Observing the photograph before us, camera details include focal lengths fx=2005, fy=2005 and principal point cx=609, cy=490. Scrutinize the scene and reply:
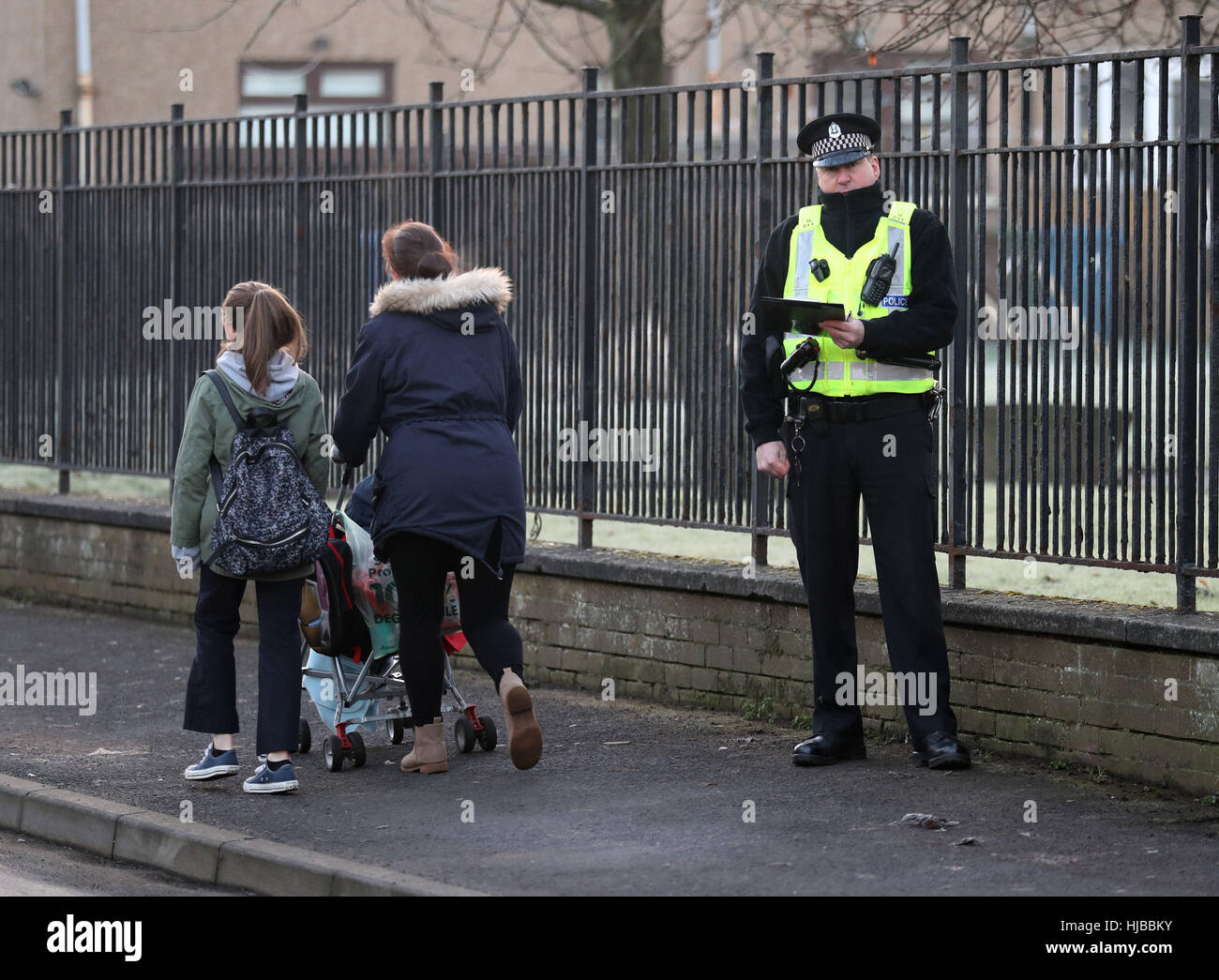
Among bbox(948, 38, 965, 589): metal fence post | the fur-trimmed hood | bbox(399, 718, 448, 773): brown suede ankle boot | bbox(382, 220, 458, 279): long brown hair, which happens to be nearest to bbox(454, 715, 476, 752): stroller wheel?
bbox(399, 718, 448, 773): brown suede ankle boot

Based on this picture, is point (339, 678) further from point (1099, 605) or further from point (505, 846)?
point (1099, 605)

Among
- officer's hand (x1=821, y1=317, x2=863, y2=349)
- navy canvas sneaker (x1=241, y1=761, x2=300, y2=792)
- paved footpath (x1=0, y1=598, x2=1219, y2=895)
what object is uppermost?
officer's hand (x1=821, y1=317, x2=863, y2=349)

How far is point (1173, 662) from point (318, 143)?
18.6ft

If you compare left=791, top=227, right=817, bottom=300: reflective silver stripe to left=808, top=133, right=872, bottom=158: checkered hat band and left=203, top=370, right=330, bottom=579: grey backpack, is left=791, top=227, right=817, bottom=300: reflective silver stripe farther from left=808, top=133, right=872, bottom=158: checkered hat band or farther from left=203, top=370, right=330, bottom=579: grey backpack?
left=203, top=370, right=330, bottom=579: grey backpack

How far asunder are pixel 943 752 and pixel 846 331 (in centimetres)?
158

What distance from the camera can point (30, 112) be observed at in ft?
93.7

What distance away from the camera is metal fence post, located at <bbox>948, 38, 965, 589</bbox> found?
783 centimetres

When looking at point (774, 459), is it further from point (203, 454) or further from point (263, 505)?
point (203, 454)

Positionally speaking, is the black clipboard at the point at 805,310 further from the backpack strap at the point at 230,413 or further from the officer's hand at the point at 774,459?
the backpack strap at the point at 230,413

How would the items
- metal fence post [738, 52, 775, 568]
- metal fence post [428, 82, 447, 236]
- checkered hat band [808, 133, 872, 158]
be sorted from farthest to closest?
1. metal fence post [428, 82, 447, 236]
2. metal fence post [738, 52, 775, 568]
3. checkered hat band [808, 133, 872, 158]

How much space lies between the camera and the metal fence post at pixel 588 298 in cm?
928

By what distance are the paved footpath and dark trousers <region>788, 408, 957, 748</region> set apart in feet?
1.14

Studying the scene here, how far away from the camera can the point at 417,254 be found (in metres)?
7.30

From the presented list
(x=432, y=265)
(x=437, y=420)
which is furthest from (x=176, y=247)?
(x=437, y=420)
